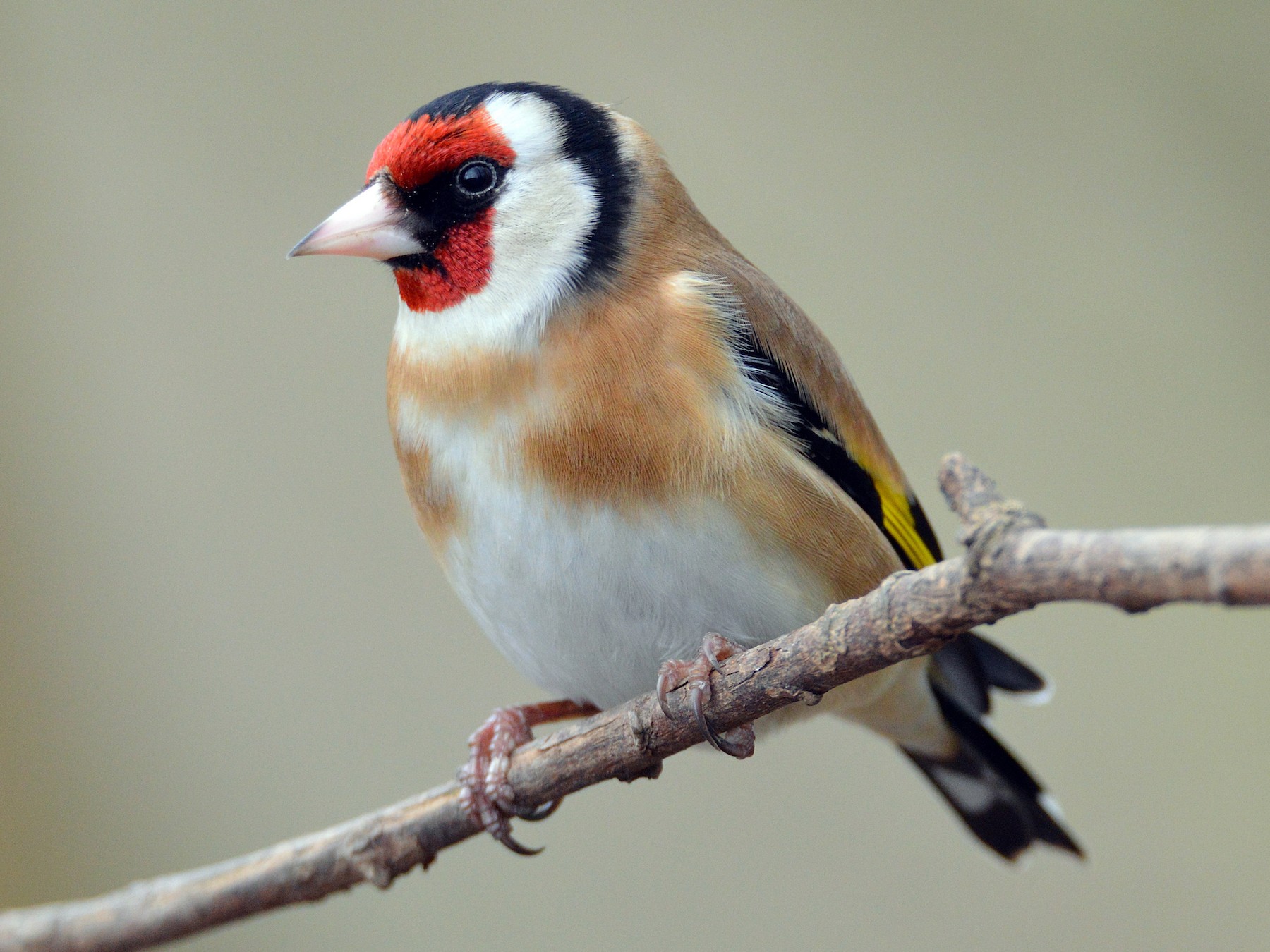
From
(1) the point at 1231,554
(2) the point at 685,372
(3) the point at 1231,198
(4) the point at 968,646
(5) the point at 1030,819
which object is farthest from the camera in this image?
(3) the point at 1231,198

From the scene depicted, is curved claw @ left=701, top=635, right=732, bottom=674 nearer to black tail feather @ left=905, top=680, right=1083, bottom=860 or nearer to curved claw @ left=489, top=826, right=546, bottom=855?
curved claw @ left=489, top=826, right=546, bottom=855

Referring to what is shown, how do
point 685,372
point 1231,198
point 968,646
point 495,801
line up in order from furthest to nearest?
point 1231,198, point 968,646, point 495,801, point 685,372

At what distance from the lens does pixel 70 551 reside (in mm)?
3504

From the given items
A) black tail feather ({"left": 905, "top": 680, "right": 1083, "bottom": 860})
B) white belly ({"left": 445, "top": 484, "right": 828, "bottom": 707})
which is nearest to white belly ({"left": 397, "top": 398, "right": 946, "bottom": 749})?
white belly ({"left": 445, "top": 484, "right": 828, "bottom": 707})

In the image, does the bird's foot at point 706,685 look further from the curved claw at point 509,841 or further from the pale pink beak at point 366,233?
the pale pink beak at point 366,233

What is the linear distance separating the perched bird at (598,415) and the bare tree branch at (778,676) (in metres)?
0.08

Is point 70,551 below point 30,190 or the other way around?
below

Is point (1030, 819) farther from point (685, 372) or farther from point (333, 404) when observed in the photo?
point (333, 404)

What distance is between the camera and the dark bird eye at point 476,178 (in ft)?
4.85

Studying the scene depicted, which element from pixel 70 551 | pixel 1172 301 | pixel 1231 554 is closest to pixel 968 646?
pixel 1231 554

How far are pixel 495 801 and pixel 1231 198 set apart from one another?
257 centimetres

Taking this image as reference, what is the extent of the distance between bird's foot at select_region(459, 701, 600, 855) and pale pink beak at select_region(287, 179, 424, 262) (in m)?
0.69

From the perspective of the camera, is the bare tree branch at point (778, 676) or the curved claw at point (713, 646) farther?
the curved claw at point (713, 646)

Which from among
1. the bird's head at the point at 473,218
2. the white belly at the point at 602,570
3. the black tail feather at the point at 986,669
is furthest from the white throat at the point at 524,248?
the black tail feather at the point at 986,669
